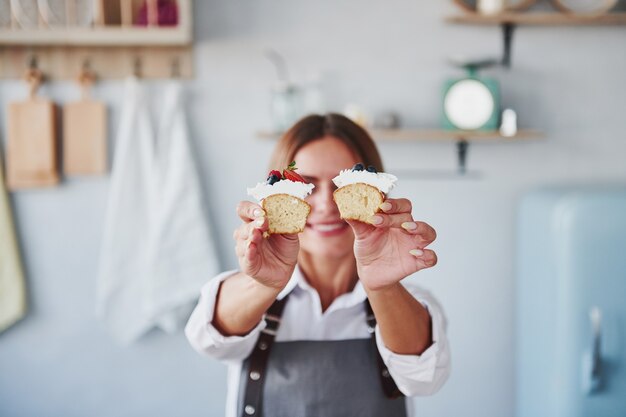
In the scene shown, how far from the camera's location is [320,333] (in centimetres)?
158

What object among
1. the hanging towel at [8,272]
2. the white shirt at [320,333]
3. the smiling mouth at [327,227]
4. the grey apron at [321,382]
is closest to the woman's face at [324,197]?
the smiling mouth at [327,227]

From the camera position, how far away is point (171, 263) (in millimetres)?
2424

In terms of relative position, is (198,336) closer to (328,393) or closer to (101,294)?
(328,393)

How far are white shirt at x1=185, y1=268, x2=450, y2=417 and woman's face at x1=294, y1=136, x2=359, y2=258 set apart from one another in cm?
11

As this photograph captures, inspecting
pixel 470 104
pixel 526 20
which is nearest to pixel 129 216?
pixel 470 104

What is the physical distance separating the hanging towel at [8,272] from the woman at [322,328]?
4.19ft

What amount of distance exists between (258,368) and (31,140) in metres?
1.49

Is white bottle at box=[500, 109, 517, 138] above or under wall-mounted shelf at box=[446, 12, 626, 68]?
under

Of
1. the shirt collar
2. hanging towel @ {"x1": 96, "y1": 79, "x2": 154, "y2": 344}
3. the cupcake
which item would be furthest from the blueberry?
hanging towel @ {"x1": 96, "y1": 79, "x2": 154, "y2": 344}

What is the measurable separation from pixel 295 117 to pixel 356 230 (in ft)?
4.75

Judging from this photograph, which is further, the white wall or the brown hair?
the white wall

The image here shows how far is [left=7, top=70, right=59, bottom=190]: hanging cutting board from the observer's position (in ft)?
8.08

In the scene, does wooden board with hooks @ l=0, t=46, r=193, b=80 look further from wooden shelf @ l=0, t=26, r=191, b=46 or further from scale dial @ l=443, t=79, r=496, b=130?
scale dial @ l=443, t=79, r=496, b=130

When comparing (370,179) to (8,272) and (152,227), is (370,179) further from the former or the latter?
(8,272)
